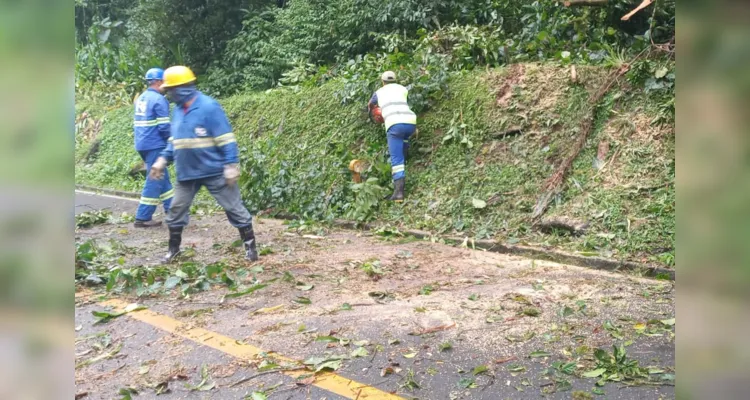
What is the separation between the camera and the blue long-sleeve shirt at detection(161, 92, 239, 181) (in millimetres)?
5352

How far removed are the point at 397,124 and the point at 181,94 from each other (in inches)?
130

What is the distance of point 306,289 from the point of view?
4.80 metres

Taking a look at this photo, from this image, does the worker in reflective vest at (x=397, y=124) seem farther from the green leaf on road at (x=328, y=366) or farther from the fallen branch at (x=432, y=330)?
the green leaf on road at (x=328, y=366)

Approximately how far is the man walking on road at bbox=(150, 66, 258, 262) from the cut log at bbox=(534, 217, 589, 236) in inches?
120

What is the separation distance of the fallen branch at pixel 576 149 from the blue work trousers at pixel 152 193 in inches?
180

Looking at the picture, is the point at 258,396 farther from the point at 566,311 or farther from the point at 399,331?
the point at 566,311

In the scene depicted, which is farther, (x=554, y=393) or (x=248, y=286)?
(x=248, y=286)

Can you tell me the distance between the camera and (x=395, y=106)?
802 cm

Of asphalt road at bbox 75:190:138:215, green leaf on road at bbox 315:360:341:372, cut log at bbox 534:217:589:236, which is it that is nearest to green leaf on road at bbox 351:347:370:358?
green leaf on road at bbox 315:360:341:372

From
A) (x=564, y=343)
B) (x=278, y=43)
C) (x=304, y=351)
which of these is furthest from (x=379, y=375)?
(x=278, y=43)

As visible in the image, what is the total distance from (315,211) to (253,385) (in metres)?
5.27

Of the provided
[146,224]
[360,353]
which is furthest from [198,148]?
[146,224]
